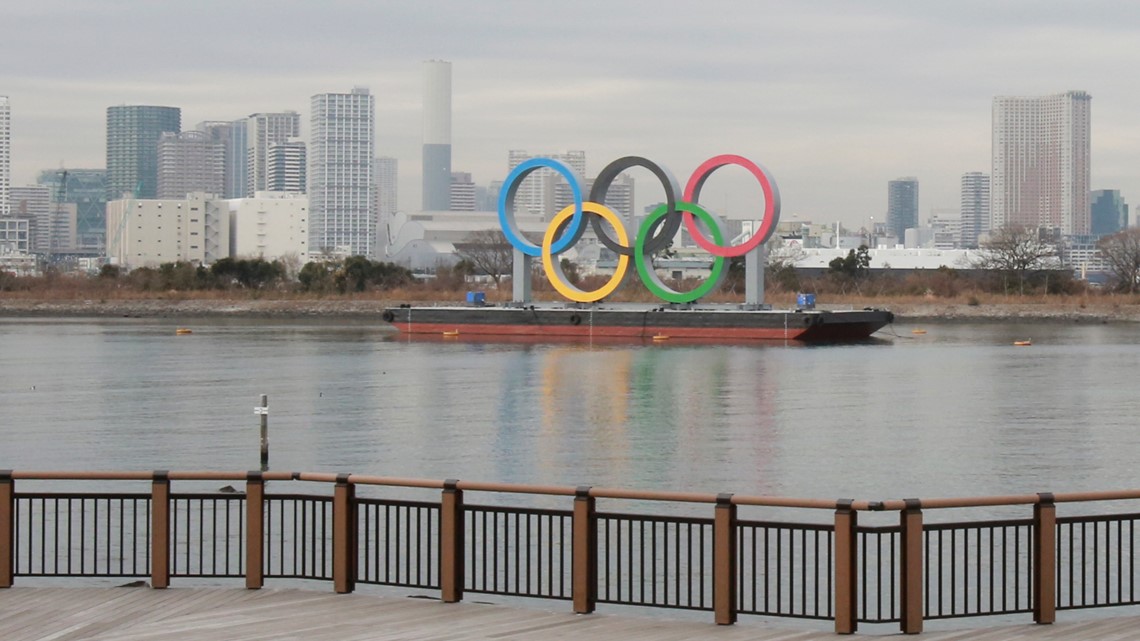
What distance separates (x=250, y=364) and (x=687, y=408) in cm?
2635

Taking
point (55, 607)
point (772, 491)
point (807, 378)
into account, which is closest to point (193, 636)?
point (55, 607)

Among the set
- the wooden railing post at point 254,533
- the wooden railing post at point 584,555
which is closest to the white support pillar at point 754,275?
the wooden railing post at point 254,533

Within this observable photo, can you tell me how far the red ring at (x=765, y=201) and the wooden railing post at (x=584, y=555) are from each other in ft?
234

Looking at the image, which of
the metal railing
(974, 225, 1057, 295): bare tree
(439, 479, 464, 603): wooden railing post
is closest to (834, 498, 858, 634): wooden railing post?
the metal railing

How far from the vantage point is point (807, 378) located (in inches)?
2277

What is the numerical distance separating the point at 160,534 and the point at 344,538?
1.69 metres

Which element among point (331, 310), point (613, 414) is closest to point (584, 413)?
point (613, 414)

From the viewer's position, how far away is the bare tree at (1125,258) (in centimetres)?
14288

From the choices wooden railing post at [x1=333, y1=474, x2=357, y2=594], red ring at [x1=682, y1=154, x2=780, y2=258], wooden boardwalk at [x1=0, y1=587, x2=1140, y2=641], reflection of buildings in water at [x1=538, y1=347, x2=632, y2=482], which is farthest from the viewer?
red ring at [x1=682, y1=154, x2=780, y2=258]

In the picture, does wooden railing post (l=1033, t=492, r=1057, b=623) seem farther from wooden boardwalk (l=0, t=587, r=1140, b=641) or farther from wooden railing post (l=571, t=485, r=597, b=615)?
wooden railing post (l=571, t=485, r=597, b=615)

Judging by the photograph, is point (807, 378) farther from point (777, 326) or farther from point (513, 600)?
point (513, 600)

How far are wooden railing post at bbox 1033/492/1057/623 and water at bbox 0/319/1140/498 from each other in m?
12.5

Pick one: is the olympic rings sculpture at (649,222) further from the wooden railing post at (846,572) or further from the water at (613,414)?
the wooden railing post at (846,572)

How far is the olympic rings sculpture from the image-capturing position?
86.4m
